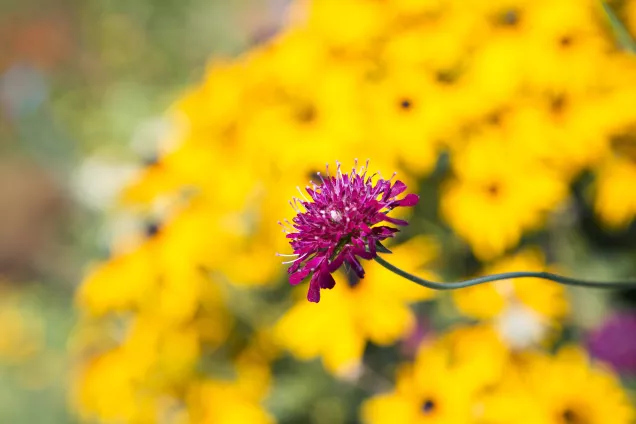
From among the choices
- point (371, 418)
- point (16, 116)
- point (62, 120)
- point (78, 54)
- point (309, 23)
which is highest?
point (78, 54)

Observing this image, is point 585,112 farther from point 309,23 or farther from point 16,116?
point 16,116

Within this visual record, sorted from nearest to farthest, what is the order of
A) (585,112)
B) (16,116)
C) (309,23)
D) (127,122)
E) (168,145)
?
(585,112)
(309,23)
(168,145)
(16,116)
(127,122)

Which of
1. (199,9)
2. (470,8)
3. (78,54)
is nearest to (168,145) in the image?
(470,8)

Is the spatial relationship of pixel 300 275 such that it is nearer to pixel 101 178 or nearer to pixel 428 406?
pixel 428 406

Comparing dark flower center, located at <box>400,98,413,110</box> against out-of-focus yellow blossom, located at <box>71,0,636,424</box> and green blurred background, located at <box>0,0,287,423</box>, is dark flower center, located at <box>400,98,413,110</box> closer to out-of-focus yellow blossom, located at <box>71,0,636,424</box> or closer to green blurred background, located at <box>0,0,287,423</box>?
out-of-focus yellow blossom, located at <box>71,0,636,424</box>

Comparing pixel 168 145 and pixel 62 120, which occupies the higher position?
pixel 62 120

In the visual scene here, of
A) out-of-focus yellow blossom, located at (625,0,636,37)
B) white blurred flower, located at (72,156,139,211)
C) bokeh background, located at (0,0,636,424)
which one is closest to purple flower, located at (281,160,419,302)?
bokeh background, located at (0,0,636,424)

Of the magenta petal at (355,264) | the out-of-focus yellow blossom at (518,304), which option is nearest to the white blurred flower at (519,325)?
the out-of-focus yellow blossom at (518,304)
